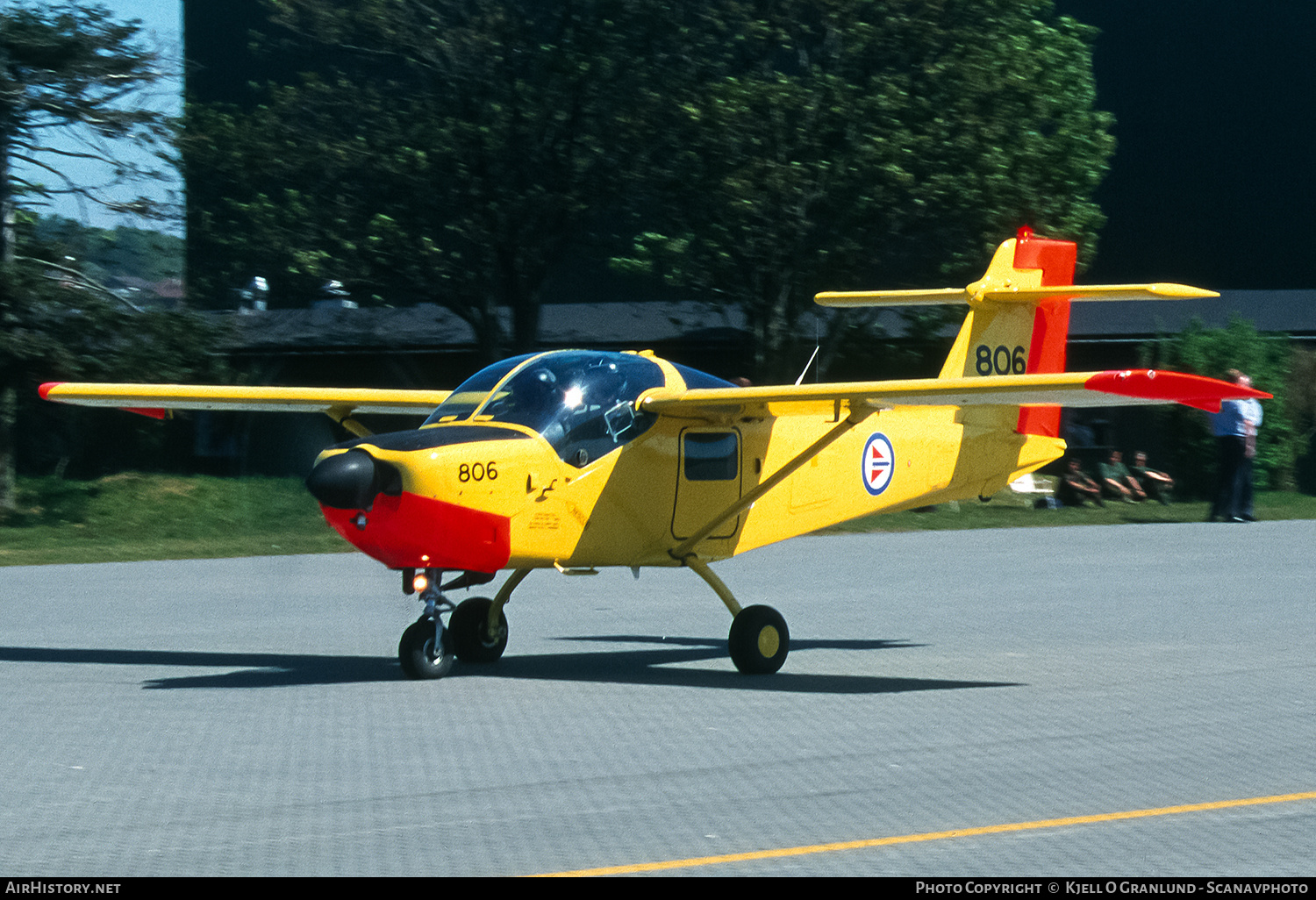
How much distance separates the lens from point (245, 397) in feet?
38.8

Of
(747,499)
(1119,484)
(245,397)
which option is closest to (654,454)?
(747,499)

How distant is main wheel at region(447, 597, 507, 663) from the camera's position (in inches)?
429

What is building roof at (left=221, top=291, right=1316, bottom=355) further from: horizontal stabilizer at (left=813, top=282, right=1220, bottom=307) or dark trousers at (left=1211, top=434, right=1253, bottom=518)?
horizontal stabilizer at (left=813, top=282, right=1220, bottom=307)

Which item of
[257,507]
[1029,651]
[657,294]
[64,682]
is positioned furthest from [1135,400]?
[657,294]

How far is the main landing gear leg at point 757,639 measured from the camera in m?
10.4

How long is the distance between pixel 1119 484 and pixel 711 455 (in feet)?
58.1

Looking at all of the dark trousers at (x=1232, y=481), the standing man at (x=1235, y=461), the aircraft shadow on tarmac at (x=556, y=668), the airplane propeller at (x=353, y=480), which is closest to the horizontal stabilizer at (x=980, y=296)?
the aircraft shadow on tarmac at (x=556, y=668)

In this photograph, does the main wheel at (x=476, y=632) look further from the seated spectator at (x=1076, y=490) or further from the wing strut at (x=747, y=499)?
the seated spectator at (x=1076, y=490)

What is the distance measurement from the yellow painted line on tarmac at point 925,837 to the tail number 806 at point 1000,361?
20.5 feet

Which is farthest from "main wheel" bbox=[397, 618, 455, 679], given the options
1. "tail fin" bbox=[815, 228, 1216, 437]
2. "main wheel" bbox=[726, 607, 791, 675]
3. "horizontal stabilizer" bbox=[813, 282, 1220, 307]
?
"tail fin" bbox=[815, 228, 1216, 437]

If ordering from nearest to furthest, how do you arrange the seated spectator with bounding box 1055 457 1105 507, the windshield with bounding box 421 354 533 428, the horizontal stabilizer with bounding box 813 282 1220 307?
the windshield with bounding box 421 354 533 428 → the horizontal stabilizer with bounding box 813 282 1220 307 → the seated spectator with bounding box 1055 457 1105 507

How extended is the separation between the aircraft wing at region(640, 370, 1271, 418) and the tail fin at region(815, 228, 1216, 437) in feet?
7.18

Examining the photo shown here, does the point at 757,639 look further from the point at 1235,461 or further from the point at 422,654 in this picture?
the point at 1235,461

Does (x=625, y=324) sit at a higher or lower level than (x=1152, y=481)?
higher
